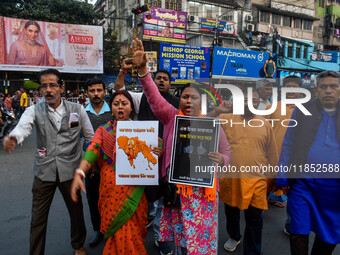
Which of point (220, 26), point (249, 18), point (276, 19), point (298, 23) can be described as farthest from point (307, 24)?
point (220, 26)

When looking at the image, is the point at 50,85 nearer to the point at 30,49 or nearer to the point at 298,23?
the point at 30,49

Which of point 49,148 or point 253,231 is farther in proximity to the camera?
point 253,231

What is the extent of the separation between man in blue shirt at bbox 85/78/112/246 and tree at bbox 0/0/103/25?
17.3 m

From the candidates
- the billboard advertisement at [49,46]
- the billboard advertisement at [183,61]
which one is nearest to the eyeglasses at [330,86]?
the billboard advertisement at [183,61]

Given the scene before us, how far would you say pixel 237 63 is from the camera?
65.1 ft

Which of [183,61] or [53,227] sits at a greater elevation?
[183,61]

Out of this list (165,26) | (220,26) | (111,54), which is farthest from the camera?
(220,26)

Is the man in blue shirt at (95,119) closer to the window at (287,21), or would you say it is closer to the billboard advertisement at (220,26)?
the billboard advertisement at (220,26)

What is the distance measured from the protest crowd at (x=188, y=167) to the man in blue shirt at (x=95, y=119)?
1.11 ft

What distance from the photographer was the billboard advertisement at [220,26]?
22891 millimetres

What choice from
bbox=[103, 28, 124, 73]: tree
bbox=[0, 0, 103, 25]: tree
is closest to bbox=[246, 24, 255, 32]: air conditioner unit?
bbox=[103, 28, 124, 73]: tree

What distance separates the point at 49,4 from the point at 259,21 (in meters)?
18.3

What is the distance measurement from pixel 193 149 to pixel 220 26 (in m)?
23.8

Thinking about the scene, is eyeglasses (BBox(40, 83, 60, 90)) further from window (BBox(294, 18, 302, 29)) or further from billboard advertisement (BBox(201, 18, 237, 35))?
window (BBox(294, 18, 302, 29))
